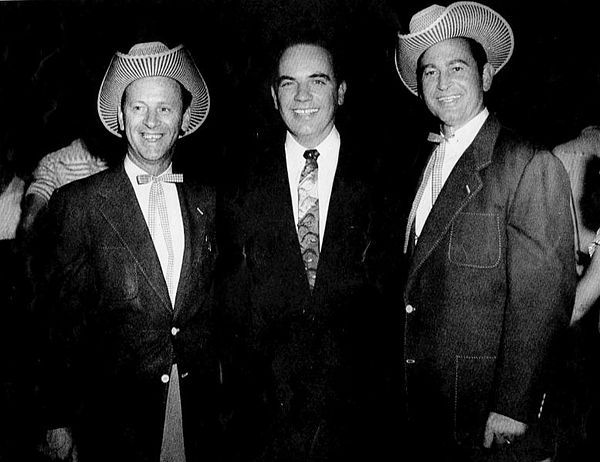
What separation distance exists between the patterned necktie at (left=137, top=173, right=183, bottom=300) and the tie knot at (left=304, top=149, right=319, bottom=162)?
428mm

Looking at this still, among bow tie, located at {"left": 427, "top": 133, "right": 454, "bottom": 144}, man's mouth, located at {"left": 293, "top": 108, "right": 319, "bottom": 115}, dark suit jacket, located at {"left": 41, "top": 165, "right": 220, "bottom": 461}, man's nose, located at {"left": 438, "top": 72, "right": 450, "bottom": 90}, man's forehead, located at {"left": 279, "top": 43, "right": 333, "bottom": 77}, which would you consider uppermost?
man's forehead, located at {"left": 279, "top": 43, "right": 333, "bottom": 77}

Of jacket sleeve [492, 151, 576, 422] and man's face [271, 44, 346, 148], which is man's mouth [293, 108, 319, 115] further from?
jacket sleeve [492, 151, 576, 422]

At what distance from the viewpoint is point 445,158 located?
177 centimetres

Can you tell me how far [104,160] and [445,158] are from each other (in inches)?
56.4

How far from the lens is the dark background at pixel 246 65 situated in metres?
2.15

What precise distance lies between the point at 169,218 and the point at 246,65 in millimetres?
1156

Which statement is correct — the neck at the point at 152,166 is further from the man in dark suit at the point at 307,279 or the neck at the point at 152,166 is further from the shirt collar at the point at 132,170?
the man in dark suit at the point at 307,279

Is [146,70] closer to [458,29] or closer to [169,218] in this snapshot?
[169,218]

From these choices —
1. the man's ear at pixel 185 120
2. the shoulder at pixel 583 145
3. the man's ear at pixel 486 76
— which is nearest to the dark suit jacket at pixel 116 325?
the man's ear at pixel 185 120

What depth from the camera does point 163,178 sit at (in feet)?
6.13

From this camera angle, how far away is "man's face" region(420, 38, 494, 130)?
5.62 feet

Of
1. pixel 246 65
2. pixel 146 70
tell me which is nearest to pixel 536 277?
pixel 146 70

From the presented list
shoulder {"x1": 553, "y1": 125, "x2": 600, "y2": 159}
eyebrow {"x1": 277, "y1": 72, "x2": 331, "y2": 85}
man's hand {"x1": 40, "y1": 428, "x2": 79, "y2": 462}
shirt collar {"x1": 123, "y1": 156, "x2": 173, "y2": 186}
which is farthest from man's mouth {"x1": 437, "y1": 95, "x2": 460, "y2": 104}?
man's hand {"x1": 40, "y1": 428, "x2": 79, "y2": 462}

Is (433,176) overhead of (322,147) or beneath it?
beneath
